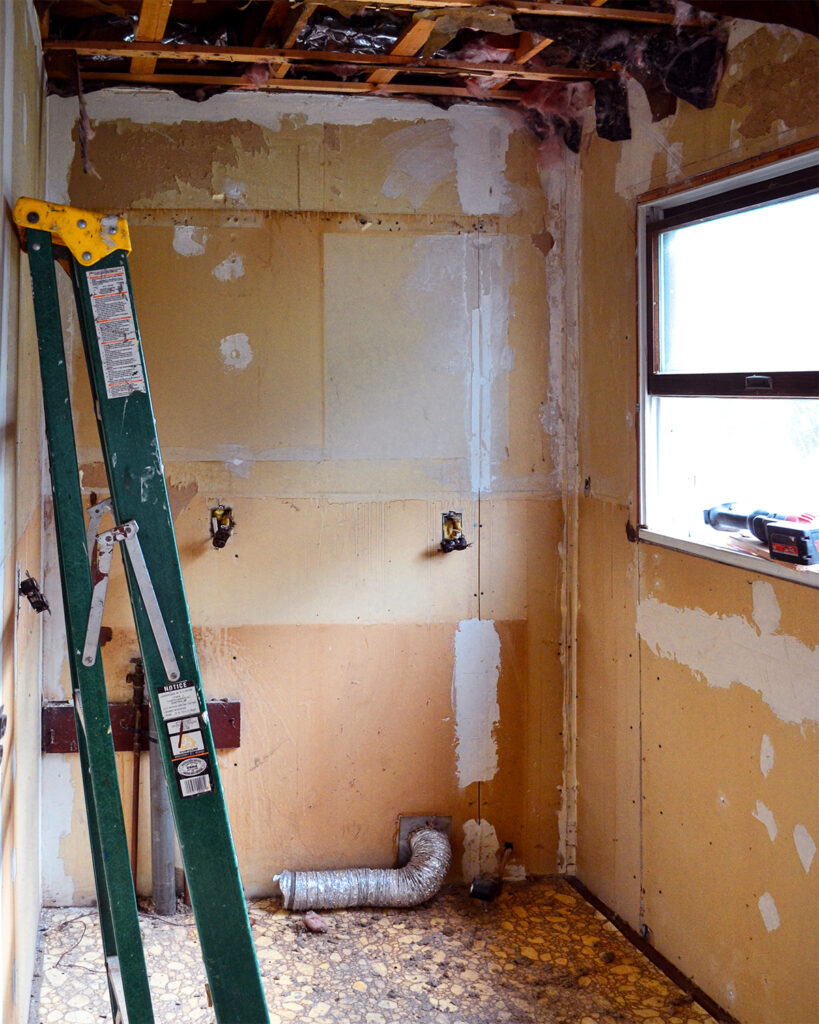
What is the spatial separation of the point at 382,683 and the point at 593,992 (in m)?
1.20

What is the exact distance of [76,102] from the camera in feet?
10.6

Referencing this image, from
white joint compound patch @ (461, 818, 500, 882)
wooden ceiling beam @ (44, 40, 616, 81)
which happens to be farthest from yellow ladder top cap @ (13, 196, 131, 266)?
white joint compound patch @ (461, 818, 500, 882)

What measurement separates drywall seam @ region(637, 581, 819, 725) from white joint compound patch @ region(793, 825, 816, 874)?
0.27 meters

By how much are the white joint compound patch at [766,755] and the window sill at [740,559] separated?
0.43 m

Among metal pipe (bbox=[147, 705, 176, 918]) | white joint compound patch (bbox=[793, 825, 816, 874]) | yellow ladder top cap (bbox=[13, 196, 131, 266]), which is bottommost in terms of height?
metal pipe (bbox=[147, 705, 176, 918])

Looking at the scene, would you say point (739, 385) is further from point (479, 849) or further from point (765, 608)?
point (479, 849)

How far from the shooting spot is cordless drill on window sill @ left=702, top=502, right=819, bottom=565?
7.68ft

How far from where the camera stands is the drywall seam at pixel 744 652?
2.40 m

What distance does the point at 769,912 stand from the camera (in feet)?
8.32

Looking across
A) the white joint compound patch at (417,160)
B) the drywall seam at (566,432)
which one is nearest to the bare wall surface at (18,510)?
the white joint compound patch at (417,160)

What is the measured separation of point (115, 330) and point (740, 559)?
65.8 inches

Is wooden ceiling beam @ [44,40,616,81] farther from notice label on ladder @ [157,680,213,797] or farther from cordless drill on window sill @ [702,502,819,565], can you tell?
notice label on ladder @ [157,680,213,797]

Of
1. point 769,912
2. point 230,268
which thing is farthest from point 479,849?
point 230,268

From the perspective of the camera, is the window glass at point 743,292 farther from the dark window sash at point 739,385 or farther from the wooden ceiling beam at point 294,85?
the wooden ceiling beam at point 294,85
